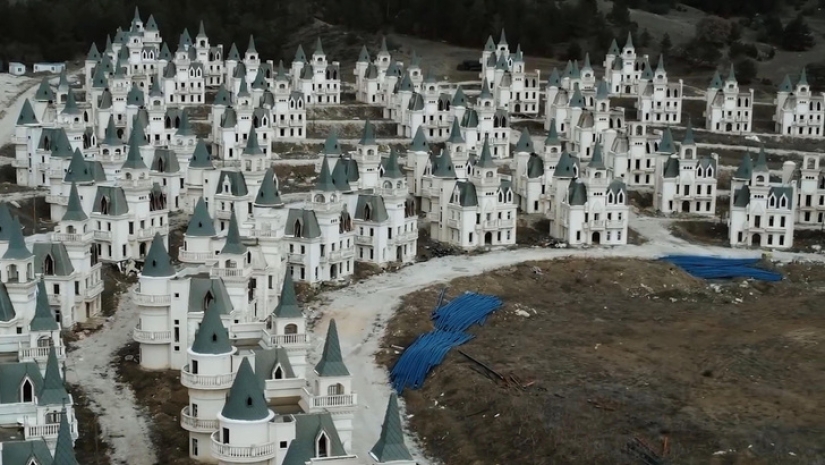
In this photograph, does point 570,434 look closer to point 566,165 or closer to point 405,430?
point 405,430

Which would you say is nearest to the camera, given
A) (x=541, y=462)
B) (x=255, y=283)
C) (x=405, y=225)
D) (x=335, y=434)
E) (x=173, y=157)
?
(x=335, y=434)

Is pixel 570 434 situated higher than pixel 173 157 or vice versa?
pixel 173 157

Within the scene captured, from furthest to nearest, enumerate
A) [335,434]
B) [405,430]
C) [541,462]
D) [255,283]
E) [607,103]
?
[607,103] < [255,283] < [405,430] < [541,462] < [335,434]

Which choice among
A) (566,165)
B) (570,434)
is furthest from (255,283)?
(566,165)

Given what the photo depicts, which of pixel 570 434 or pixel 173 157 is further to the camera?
pixel 173 157

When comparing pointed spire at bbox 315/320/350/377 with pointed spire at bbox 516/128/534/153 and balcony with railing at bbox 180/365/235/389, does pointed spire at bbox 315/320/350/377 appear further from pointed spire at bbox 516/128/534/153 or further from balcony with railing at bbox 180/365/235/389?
pointed spire at bbox 516/128/534/153

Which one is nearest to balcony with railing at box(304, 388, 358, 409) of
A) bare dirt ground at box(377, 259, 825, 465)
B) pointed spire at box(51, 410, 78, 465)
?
bare dirt ground at box(377, 259, 825, 465)
